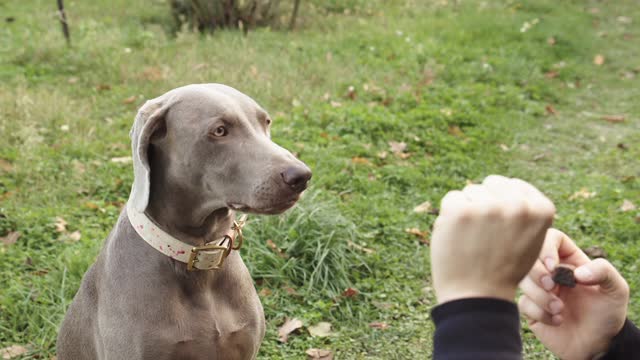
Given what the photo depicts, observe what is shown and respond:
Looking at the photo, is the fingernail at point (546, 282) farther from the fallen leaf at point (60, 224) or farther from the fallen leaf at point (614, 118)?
the fallen leaf at point (614, 118)

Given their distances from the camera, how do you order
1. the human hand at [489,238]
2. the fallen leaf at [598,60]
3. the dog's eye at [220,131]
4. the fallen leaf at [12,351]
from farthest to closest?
the fallen leaf at [598,60] → the fallen leaf at [12,351] → the dog's eye at [220,131] → the human hand at [489,238]

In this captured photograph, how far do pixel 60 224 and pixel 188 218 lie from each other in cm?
212

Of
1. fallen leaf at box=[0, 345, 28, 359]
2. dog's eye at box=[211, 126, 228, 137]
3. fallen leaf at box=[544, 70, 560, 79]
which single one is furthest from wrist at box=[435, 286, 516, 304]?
fallen leaf at box=[544, 70, 560, 79]

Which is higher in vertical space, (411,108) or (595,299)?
(595,299)

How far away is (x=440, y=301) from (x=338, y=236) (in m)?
2.75

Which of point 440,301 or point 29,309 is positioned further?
point 29,309

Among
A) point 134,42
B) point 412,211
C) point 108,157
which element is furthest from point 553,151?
point 134,42

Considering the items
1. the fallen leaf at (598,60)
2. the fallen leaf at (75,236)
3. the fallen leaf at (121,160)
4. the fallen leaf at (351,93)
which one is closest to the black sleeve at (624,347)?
the fallen leaf at (75,236)

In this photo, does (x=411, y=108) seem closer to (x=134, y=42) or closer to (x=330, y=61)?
(x=330, y=61)

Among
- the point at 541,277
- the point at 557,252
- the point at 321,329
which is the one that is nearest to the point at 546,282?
the point at 541,277

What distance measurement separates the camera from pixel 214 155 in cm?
211

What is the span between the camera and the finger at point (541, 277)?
1333 mm

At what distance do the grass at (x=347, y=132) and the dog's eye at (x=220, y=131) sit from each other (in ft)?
4.90

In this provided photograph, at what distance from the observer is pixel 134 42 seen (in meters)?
7.37
